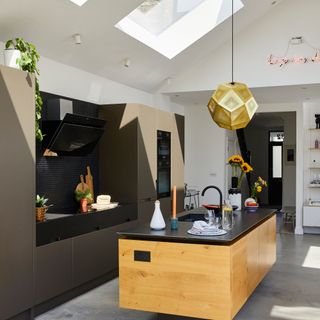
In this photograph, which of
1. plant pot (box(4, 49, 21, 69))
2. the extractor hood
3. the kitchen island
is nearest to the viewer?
the kitchen island

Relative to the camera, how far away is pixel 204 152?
33.2 ft

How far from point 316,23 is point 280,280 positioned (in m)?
4.38

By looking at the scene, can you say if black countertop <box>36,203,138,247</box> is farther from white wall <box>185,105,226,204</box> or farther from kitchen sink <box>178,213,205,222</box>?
white wall <box>185,105,226,204</box>

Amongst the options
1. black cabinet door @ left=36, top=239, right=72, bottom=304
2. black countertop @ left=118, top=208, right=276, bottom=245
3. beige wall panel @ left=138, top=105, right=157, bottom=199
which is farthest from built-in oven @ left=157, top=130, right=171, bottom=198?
black countertop @ left=118, top=208, right=276, bottom=245

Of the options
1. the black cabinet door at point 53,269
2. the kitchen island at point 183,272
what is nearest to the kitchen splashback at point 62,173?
the black cabinet door at point 53,269

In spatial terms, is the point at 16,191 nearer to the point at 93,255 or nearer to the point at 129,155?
the point at 93,255

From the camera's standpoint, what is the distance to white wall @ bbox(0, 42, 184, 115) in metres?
5.53

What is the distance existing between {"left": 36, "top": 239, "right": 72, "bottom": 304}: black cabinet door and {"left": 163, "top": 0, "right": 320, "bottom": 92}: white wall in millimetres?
4690

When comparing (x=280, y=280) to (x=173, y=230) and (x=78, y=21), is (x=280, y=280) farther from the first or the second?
(x=78, y=21)

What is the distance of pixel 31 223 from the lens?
13.4ft

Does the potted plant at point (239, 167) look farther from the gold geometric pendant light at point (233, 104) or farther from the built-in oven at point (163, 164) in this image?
the built-in oven at point (163, 164)

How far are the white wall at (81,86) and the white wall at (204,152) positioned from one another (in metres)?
2.11

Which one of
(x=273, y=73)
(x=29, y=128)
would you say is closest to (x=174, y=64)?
(x=273, y=73)

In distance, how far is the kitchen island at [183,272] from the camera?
3.55m
